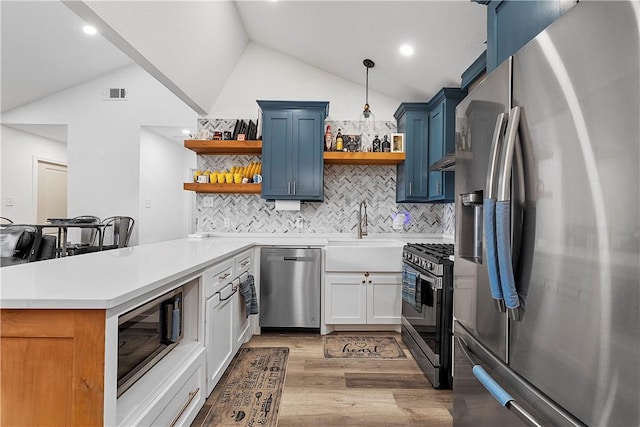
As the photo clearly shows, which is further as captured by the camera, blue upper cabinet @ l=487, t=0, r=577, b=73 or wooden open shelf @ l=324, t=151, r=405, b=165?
wooden open shelf @ l=324, t=151, r=405, b=165

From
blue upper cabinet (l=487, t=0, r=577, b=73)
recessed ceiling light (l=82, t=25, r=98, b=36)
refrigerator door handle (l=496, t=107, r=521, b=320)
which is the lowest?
refrigerator door handle (l=496, t=107, r=521, b=320)

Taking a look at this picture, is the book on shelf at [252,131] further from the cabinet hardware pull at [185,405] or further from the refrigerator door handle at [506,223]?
the refrigerator door handle at [506,223]

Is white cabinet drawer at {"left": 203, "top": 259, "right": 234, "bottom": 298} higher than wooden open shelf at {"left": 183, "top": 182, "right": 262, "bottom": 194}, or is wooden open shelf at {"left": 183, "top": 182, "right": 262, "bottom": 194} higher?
wooden open shelf at {"left": 183, "top": 182, "right": 262, "bottom": 194}

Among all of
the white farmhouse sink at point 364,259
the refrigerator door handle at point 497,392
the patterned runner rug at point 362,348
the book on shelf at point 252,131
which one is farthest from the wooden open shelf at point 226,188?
the refrigerator door handle at point 497,392

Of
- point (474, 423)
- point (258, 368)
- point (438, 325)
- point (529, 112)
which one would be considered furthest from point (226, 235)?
point (529, 112)

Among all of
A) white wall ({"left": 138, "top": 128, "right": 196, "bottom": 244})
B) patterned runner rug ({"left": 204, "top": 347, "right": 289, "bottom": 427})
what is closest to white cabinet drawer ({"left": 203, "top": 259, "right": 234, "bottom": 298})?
patterned runner rug ({"left": 204, "top": 347, "right": 289, "bottom": 427})

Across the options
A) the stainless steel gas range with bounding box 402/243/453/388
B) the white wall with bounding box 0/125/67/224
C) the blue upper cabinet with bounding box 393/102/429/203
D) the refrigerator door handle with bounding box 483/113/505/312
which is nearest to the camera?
the refrigerator door handle with bounding box 483/113/505/312

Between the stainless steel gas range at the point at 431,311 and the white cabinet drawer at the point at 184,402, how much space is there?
162cm

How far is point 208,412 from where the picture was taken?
6.88ft

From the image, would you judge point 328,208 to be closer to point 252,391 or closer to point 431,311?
point 431,311

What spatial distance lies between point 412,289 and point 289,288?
4.19 ft

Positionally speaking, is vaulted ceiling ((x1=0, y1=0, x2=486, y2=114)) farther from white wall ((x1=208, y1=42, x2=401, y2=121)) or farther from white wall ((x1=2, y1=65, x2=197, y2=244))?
white wall ((x1=2, y1=65, x2=197, y2=244))

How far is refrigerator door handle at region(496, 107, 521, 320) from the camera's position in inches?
37.6

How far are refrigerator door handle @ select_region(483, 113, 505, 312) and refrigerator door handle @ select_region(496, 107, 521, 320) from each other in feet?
0.12
